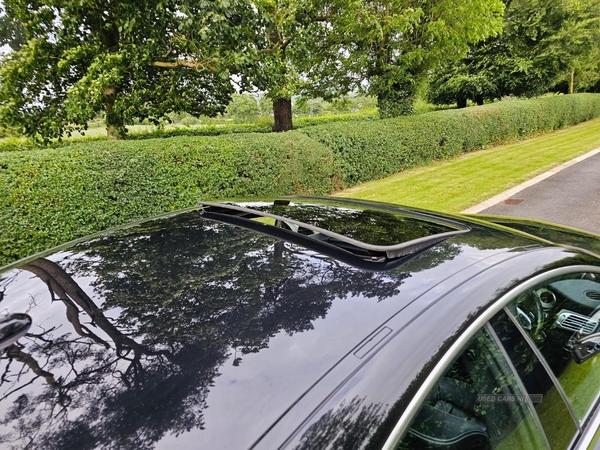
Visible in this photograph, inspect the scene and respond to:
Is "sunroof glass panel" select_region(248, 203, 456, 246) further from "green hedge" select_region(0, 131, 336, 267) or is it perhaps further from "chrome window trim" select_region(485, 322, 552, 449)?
"green hedge" select_region(0, 131, 336, 267)

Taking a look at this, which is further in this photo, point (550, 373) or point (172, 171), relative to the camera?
point (172, 171)

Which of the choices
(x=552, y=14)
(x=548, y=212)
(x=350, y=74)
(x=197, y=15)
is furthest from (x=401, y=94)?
(x=552, y=14)

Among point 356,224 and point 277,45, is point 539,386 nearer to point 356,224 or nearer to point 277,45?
point 356,224

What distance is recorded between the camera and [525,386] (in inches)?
52.2

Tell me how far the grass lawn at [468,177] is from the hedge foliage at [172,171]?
2.67ft

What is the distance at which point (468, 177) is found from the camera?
9.53 meters

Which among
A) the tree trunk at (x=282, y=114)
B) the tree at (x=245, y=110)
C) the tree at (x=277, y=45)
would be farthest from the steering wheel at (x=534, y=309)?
the tree at (x=245, y=110)

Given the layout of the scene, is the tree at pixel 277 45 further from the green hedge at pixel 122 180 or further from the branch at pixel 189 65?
the green hedge at pixel 122 180

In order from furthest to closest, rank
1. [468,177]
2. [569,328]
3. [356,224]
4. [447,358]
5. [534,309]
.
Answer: [468,177] → [356,224] → [569,328] → [534,309] → [447,358]

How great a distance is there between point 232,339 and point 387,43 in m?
11.5

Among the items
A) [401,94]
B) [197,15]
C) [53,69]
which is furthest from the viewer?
[401,94]

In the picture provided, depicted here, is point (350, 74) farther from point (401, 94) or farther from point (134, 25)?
point (134, 25)

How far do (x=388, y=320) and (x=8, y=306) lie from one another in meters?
1.35

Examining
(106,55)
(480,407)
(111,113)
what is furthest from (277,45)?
(480,407)
